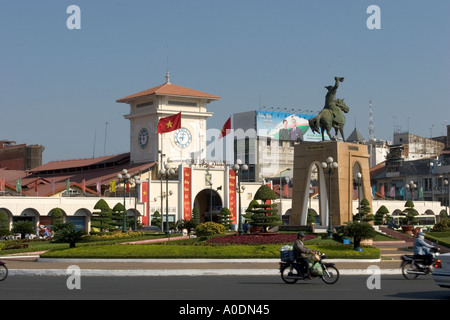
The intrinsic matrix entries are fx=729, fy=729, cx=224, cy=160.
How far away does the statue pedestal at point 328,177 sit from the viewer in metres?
46.3

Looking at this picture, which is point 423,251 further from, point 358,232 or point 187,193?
point 187,193

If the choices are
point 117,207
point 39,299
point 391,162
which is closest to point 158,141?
point 117,207

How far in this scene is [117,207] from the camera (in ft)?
174

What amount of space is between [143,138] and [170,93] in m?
6.68

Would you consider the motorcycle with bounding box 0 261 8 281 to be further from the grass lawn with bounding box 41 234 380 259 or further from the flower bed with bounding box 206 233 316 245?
the flower bed with bounding box 206 233 316 245

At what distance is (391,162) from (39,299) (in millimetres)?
93859

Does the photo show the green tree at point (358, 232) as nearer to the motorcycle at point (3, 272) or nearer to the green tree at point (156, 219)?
the motorcycle at point (3, 272)

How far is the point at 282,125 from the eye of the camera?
109688 mm

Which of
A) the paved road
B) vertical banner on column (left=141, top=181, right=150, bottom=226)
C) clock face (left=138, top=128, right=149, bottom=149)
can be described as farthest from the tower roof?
the paved road

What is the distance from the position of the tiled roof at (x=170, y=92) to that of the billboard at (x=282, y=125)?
28299mm

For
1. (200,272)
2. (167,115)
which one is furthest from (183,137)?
(200,272)

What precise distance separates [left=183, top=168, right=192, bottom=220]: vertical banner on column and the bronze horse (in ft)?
86.1

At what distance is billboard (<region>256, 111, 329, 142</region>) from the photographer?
10769 cm
